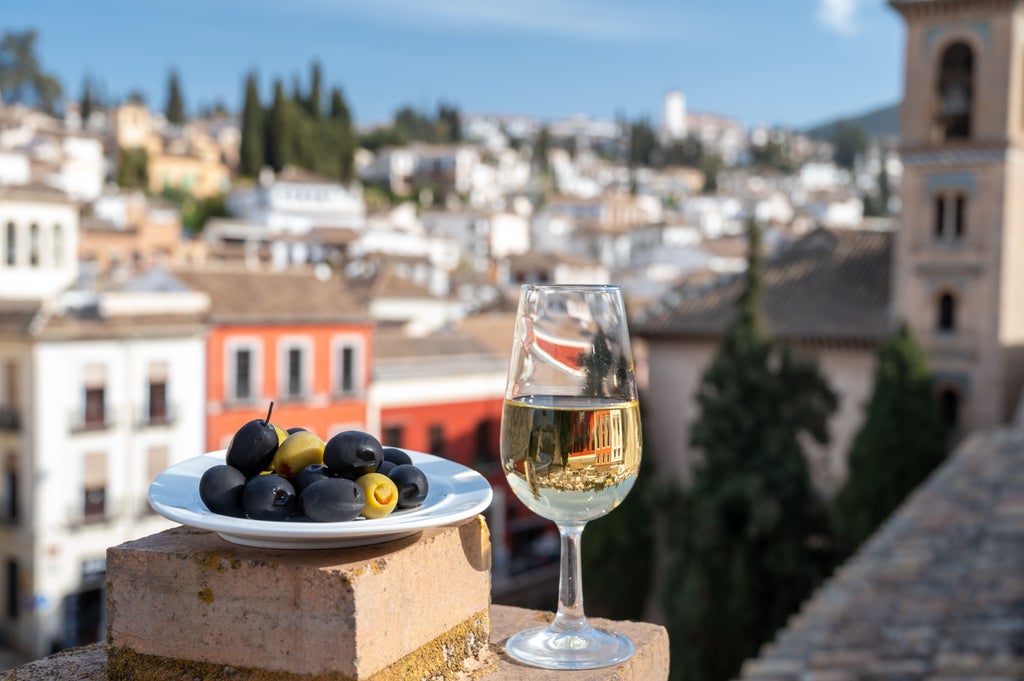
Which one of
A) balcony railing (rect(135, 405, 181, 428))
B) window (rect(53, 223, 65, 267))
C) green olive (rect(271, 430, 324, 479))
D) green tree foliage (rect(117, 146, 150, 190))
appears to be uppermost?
green tree foliage (rect(117, 146, 150, 190))

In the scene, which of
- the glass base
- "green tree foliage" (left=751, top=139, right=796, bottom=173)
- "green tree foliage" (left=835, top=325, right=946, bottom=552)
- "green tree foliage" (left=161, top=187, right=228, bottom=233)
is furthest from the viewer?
"green tree foliage" (left=751, top=139, right=796, bottom=173)

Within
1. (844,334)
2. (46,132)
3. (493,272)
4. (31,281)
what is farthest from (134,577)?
(46,132)

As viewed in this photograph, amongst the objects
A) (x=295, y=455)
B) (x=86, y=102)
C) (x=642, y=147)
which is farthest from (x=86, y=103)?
(x=295, y=455)

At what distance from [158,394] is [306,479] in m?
22.3

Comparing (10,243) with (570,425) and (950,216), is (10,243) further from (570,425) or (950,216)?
(570,425)

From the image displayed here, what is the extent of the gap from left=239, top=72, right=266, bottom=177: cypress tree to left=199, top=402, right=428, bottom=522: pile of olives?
78.5 metres

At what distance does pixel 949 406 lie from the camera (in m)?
20.5

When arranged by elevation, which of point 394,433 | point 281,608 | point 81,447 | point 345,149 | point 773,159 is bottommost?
point 394,433

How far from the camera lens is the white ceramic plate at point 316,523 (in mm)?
1267

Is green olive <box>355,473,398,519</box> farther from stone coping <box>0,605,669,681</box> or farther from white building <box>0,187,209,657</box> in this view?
white building <box>0,187,209,657</box>

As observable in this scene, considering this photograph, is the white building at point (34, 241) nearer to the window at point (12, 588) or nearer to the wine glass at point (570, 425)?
the window at point (12, 588)

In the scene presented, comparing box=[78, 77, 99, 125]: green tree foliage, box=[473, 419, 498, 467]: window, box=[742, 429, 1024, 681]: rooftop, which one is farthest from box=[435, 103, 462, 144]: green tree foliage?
box=[742, 429, 1024, 681]: rooftop

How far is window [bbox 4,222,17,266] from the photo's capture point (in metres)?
24.6

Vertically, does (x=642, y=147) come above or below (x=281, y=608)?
above
